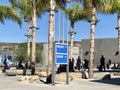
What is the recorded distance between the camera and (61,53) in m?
22.4

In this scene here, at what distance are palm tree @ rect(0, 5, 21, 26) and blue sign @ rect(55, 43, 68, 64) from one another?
18292mm

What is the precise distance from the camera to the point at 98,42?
249ft

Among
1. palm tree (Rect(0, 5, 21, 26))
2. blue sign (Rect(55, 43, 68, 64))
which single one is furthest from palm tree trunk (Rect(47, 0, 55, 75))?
palm tree (Rect(0, 5, 21, 26))

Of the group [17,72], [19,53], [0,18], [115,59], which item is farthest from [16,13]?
[19,53]

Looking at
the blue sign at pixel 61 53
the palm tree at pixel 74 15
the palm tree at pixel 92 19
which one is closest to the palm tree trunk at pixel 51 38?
the blue sign at pixel 61 53

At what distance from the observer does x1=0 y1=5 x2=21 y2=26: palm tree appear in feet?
132

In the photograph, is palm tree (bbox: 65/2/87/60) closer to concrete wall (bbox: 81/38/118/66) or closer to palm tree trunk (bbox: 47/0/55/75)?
palm tree trunk (bbox: 47/0/55/75)

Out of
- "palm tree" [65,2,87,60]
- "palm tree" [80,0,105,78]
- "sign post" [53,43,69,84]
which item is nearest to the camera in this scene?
"sign post" [53,43,69,84]

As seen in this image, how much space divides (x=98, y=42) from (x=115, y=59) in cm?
544

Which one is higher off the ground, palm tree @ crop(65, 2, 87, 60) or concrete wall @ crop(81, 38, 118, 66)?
palm tree @ crop(65, 2, 87, 60)

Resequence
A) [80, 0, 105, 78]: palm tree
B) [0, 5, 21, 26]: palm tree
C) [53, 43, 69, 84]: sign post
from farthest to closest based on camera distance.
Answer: [0, 5, 21, 26]: palm tree < [80, 0, 105, 78]: palm tree < [53, 43, 69, 84]: sign post

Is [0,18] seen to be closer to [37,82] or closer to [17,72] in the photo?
[17,72]

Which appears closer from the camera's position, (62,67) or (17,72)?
(62,67)

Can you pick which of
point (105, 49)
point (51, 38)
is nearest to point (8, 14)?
point (51, 38)
